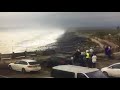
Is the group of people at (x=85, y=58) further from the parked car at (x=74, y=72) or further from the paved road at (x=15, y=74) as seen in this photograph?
the paved road at (x=15, y=74)

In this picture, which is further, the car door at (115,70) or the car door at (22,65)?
the car door at (22,65)

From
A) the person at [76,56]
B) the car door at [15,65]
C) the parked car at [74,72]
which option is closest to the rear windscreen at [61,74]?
the parked car at [74,72]

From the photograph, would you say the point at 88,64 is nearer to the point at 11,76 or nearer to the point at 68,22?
the point at 68,22

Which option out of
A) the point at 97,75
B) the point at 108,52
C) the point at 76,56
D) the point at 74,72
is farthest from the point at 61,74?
the point at 108,52

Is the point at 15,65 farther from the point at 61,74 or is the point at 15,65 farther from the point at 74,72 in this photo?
the point at 74,72

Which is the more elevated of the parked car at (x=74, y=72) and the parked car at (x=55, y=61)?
the parked car at (x=55, y=61)
